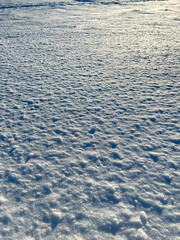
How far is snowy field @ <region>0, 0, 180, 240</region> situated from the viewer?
1.15 metres

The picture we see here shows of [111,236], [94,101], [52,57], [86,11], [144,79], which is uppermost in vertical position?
[86,11]

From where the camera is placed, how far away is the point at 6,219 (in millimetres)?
1144

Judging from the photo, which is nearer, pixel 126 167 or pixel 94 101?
pixel 126 167

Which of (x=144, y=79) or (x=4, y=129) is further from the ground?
(x=144, y=79)

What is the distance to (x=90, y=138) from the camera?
5.52 feet

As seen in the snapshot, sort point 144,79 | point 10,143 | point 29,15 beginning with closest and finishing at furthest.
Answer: point 10,143 → point 144,79 → point 29,15

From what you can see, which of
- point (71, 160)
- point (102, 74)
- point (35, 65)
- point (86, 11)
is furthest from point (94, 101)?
point (86, 11)

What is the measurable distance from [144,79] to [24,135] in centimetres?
153

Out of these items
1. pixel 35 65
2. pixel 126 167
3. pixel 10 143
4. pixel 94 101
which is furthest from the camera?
pixel 35 65

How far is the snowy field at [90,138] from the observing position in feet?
3.76

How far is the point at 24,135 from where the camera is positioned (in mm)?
1725

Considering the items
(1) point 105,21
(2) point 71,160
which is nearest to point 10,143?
(2) point 71,160

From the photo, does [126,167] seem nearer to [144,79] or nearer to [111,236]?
[111,236]

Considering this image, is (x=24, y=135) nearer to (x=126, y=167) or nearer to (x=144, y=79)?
(x=126, y=167)
